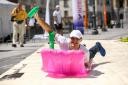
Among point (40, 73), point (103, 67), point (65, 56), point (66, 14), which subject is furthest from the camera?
point (66, 14)

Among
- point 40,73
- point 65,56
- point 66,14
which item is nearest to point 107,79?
point 65,56

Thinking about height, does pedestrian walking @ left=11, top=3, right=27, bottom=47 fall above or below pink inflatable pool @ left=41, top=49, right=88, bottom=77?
above

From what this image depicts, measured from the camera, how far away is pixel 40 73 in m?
10.4

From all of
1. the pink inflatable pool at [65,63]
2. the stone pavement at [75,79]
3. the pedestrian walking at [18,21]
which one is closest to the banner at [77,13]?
the pedestrian walking at [18,21]

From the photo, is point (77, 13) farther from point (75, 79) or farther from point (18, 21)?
point (75, 79)

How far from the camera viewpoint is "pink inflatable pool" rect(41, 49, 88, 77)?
965 centimetres

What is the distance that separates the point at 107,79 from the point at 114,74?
28.9 inches

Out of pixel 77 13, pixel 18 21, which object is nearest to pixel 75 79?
pixel 18 21

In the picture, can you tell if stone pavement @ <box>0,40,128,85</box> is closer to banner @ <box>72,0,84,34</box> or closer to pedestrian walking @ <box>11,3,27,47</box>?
pedestrian walking @ <box>11,3,27,47</box>

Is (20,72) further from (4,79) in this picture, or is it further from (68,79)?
(68,79)

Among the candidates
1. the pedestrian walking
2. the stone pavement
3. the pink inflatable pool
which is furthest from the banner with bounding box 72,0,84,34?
the pink inflatable pool

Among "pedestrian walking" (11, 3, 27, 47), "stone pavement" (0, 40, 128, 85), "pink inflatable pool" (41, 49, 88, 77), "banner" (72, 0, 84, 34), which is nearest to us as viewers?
"stone pavement" (0, 40, 128, 85)

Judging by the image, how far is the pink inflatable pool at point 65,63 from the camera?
965 centimetres

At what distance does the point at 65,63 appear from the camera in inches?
380
